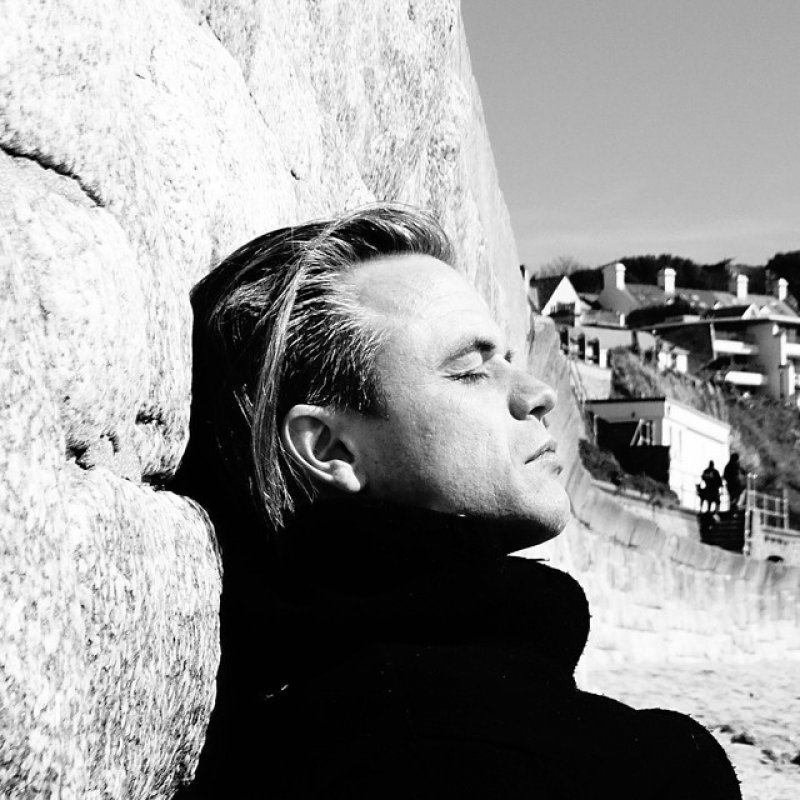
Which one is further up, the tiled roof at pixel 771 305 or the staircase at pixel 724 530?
the staircase at pixel 724 530

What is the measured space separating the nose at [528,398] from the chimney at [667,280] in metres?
87.3

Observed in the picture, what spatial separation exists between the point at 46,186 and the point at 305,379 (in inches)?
26.1

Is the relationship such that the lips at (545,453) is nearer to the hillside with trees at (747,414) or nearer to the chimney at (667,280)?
the hillside with trees at (747,414)

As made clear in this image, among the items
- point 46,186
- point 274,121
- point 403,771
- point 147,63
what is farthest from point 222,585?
point 274,121

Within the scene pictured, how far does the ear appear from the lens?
2088 mm

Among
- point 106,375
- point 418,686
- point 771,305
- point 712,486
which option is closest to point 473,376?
point 418,686

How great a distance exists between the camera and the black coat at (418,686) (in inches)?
65.0

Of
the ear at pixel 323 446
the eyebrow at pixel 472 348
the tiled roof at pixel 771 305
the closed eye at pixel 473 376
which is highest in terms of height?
the eyebrow at pixel 472 348

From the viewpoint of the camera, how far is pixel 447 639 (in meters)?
1.87

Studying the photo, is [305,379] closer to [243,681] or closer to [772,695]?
[243,681]

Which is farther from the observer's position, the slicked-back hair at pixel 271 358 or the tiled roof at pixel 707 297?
the tiled roof at pixel 707 297

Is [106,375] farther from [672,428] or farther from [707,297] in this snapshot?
[707,297]

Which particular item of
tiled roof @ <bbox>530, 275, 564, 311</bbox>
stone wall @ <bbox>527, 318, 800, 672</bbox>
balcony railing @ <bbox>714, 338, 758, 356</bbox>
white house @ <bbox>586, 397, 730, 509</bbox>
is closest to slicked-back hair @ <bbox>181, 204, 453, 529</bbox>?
stone wall @ <bbox>527, 318, 800, 672</bbox>

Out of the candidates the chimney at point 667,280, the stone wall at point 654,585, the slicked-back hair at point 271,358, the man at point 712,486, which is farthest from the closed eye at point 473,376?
the chimney at point 667,280
